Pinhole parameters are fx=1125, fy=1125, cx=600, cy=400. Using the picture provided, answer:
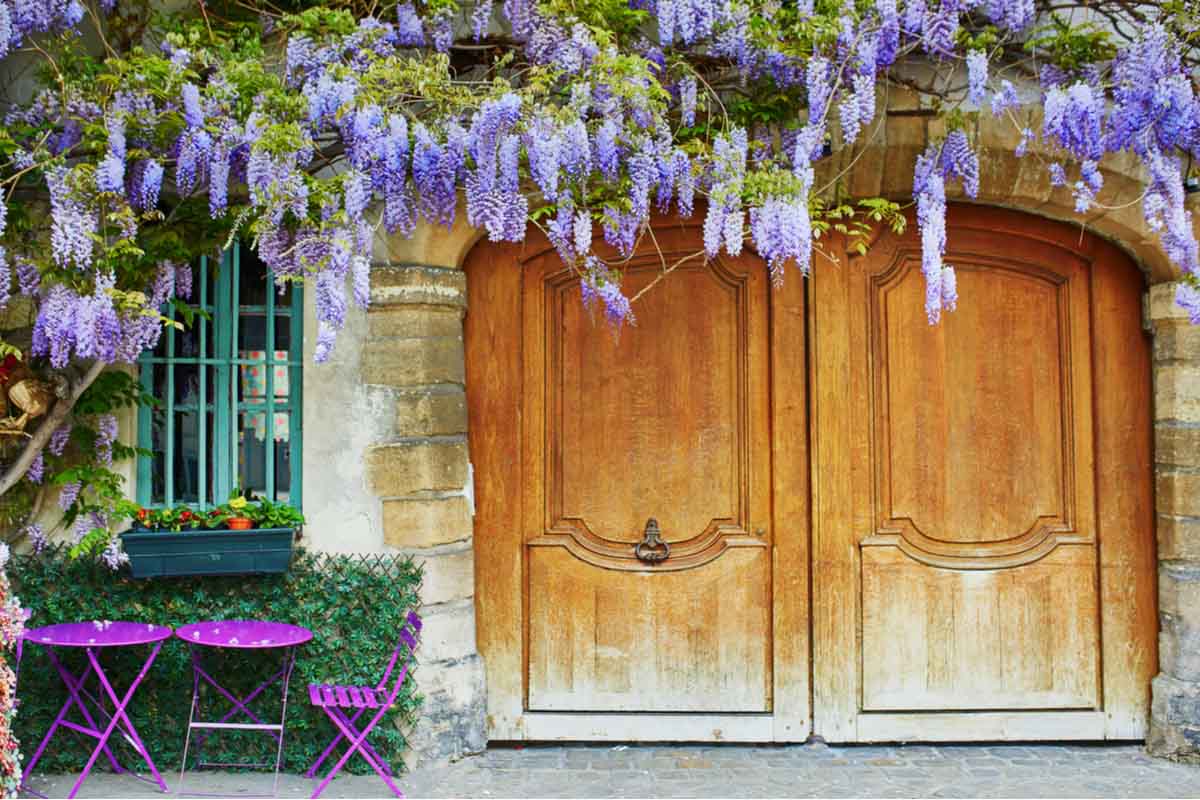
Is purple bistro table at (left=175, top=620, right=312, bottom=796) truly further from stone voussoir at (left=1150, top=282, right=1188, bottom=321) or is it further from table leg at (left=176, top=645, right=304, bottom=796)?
stone voussoir at (left=1150, top=282, right=1188, bottom=321)

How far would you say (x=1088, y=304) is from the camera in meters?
4.66

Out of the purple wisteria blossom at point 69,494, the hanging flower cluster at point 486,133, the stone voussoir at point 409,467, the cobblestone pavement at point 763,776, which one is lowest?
the cobblestone pavement at point 763,776

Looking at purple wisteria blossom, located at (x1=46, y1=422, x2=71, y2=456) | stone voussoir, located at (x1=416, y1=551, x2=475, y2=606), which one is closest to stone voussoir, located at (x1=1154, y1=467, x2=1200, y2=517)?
stone voussoir, located at (x1=416, y1=551, x2=475, y2=606)

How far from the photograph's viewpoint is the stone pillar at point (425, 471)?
4.35 m

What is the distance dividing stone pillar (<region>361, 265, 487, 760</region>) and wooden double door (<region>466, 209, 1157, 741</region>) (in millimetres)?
271

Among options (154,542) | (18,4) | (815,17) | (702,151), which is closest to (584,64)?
(702,151)

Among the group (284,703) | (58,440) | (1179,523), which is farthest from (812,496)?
(58,440)

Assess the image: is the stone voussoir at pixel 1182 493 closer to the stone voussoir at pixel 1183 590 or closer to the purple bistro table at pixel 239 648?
the stone voussoir at pixel 1183 590

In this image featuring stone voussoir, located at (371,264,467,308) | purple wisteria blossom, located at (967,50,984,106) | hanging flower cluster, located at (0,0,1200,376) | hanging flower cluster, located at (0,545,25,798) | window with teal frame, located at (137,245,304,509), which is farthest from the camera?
window with teal frame, located at (137,245,304,509)

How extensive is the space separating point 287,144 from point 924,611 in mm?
3090

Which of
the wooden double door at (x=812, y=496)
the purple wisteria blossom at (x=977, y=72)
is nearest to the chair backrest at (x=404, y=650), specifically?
the wooden double door at (x=812, y=496)

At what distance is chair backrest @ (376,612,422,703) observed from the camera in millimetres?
4203

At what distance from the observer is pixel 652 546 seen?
4.66 meters

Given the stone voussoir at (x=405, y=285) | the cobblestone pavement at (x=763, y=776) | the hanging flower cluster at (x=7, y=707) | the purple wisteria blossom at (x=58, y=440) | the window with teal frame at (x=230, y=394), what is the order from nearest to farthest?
the hanging flower cluster at (x=7, y=707)
the cobblestone pavement at (x=763, y=776)
the purple wisteria blossom at (x=58, y=440)
the stone voussoir at (x=405, y=285)
the window with teal frame at (x=230, y=394)
